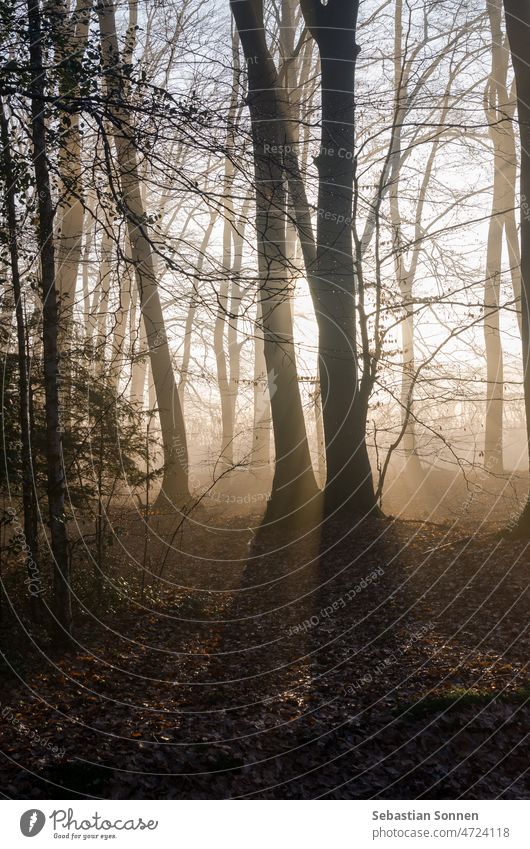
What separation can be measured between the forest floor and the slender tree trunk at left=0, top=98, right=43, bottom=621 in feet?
1.98

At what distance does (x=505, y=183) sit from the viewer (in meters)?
21.6

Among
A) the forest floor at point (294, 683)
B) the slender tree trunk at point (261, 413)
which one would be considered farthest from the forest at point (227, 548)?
the slender tree trunk at point (261, 413)

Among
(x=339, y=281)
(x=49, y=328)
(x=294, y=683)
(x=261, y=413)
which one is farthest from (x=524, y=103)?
(x=261, y=413)

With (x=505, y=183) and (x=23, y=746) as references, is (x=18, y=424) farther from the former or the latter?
(x=505, y=183)

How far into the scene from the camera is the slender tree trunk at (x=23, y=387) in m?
7.57

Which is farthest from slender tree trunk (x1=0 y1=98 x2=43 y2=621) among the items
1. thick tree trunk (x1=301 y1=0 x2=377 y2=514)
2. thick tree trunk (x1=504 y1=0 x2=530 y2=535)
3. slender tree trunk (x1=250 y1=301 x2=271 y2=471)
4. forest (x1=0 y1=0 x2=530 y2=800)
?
slender tree trunk (x1=250 y1=301 x2=271 y2=471)

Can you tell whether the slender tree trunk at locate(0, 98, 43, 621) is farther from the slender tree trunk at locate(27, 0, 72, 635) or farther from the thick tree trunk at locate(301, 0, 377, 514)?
the thick tree trunk at locate(301, 0, 377, 514)

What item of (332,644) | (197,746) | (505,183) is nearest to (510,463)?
(505,183)

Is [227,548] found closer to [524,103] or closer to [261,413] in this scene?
[524,103]

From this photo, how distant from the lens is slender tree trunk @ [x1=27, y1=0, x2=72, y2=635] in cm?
→ 734

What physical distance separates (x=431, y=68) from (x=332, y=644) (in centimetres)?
1763

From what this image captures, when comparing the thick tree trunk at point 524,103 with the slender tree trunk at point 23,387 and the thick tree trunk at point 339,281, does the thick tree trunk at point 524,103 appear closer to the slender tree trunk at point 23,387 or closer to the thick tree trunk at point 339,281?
the thick tree trunk at point 339,281

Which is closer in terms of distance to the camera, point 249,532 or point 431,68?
point 249,532

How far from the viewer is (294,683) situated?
7680 millimetres
